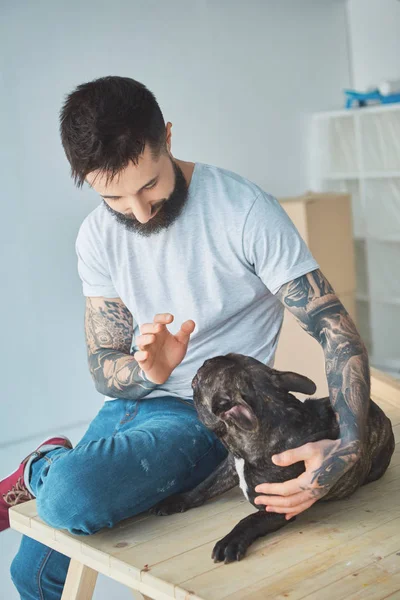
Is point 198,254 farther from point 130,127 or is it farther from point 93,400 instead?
point 93,400

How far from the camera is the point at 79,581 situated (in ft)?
4.96

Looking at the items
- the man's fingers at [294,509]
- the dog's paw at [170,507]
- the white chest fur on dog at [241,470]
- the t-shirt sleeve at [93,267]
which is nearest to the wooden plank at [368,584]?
the man's fingers at [294,509]

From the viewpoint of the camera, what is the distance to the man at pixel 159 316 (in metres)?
1.44

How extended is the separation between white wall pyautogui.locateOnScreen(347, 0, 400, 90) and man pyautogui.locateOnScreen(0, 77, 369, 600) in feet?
9.90

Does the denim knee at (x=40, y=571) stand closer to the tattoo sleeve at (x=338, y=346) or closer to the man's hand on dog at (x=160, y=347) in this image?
the man's hand on dog at (x=160, y=347)

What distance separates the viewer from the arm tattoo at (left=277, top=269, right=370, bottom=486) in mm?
1321

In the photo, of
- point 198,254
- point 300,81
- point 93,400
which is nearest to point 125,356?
point 198,254

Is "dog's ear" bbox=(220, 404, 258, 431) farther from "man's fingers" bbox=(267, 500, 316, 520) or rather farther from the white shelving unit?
the white shelving unit

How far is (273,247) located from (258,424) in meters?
0.44

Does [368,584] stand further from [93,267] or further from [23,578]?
[93,267]

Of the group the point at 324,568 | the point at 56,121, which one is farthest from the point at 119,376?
the point at 56,121

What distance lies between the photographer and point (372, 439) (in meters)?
1.49

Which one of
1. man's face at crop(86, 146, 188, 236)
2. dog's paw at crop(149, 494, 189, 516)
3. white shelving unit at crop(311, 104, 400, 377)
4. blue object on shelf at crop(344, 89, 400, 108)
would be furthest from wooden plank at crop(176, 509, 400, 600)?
blue object on shelf at crop(344, 89, 400, 108)

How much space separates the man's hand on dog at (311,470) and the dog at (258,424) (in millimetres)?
57
